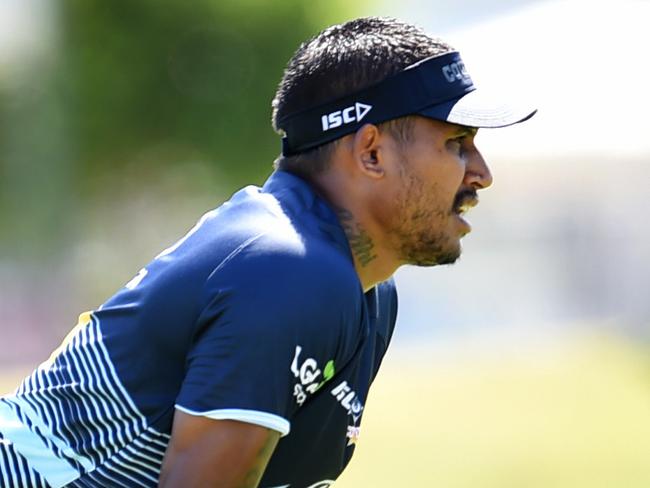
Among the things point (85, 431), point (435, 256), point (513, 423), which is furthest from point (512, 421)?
point (85, 431)

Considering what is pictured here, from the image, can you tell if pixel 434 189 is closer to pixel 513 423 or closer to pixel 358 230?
pixel 358 230

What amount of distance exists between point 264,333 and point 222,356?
10cm

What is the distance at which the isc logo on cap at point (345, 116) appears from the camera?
9.59ft

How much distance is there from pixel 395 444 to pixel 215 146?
9.34 meters

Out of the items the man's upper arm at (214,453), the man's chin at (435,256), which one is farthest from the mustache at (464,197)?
the man's upper arm at (214,453)

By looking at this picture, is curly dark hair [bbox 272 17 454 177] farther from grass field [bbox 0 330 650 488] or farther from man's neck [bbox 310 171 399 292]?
grass field [bbox 0 330 650 488]

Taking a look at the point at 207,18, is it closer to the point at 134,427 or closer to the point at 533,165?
the point at 533,165

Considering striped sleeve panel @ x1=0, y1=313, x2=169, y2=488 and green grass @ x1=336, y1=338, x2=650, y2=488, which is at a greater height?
striped sleeve panel @ x1=0, y1=313, x2=169, y2=488

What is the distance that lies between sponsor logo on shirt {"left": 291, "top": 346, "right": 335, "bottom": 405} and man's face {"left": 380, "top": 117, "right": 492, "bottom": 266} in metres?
0.49

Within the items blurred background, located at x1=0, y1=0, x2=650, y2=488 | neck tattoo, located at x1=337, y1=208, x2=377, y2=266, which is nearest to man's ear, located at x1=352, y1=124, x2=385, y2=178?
neck tattoo, located at x1=337, y1=208, x2=377, y2=266

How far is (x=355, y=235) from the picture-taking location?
2.95 m

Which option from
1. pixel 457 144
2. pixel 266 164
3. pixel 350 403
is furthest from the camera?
pixel 266 164

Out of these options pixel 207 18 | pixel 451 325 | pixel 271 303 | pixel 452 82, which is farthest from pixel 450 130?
pixel 451 325

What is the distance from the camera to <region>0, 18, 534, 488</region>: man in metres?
2.45
